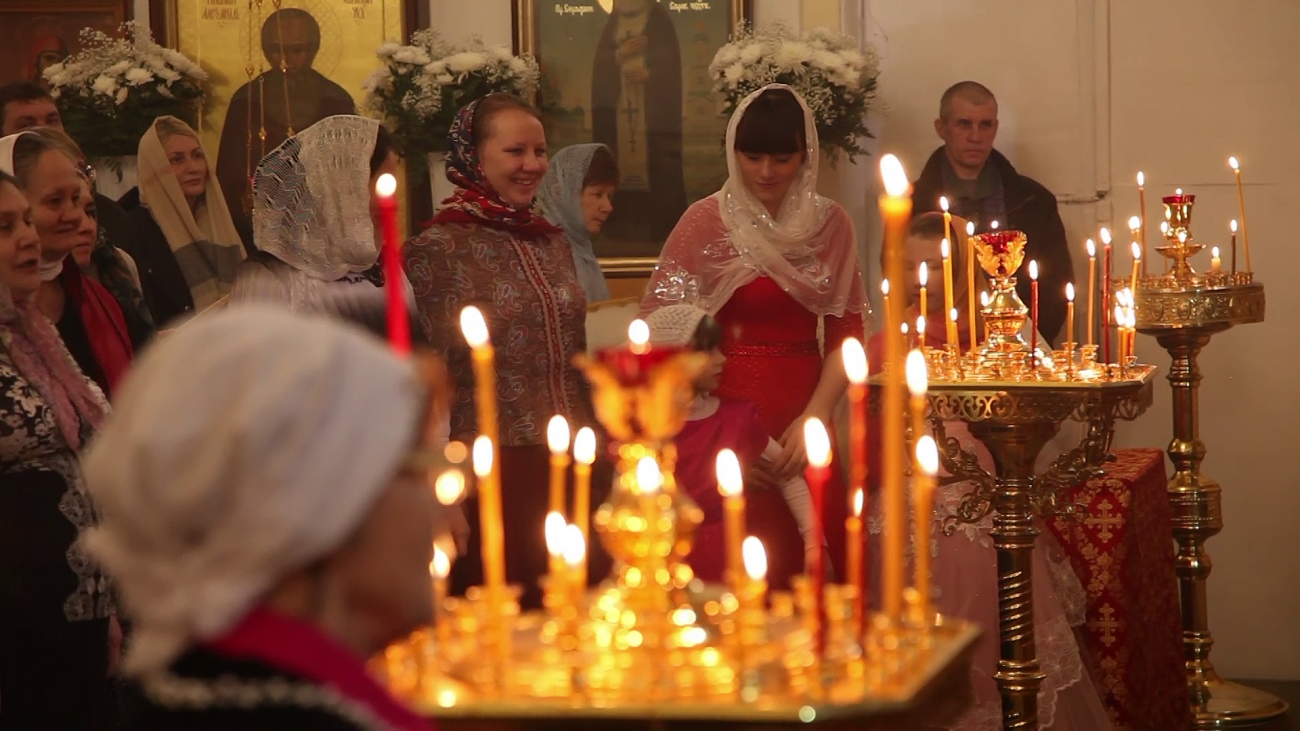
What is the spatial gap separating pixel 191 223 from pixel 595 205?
1.50 m

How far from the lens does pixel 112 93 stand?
19.3 feet

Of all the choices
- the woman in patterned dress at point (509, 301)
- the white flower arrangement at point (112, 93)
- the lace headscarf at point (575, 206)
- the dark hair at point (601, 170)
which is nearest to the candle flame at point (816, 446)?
the woman in patterned dress at point (509, 301)

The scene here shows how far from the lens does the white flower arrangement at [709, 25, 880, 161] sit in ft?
18.9

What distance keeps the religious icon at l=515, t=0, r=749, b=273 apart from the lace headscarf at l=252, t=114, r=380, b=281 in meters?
2.73

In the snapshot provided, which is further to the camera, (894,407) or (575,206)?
(575,206)

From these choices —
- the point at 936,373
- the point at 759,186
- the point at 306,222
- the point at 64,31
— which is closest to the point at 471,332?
the point at 936,373

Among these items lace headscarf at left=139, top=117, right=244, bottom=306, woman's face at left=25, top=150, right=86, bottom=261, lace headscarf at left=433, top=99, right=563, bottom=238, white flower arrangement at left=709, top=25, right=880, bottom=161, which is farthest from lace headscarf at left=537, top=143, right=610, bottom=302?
woman's face at left=25, top=150, right=86, bottom=261

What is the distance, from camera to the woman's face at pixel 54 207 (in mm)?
3492

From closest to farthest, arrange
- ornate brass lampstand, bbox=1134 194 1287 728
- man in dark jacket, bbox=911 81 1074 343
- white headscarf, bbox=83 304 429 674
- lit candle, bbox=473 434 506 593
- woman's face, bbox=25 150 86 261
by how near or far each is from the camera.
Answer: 1. white headscarf, bbox=83 304 429 674
2. lit candle, bbox=473 434 506 593
3. woman's face, bbox=25 150 86 261
4. ornate brass lampstand, bbox=1134 194 1287 728
5. man in dark jacket, bbox=911 81 1074 343

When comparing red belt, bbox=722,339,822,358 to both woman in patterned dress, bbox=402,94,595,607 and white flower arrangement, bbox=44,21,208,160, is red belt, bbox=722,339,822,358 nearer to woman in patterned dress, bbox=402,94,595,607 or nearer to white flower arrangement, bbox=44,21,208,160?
woman in patterned dress, bbox=402,94,595,607

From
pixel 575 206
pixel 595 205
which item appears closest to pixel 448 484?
pixel 575 206

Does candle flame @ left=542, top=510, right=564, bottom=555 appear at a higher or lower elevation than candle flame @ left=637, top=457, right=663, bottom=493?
lower

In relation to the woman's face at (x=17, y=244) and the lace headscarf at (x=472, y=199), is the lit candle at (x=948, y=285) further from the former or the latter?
the woman's face at (x=17, y=244)

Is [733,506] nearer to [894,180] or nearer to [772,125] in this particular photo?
[894,180]
